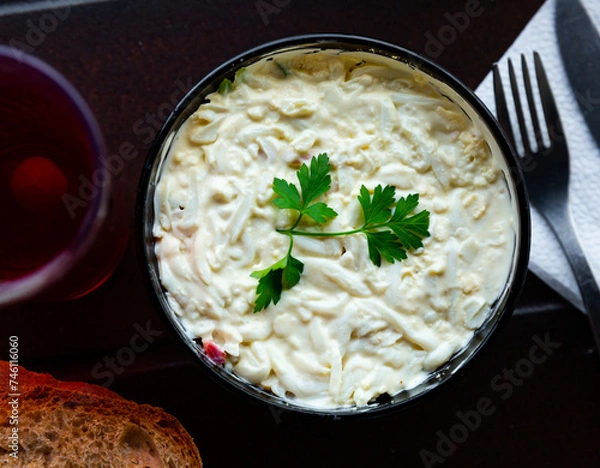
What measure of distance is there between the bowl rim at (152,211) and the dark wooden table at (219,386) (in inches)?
12.7

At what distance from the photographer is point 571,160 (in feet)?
6.28

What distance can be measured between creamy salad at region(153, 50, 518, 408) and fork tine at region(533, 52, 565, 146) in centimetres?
35

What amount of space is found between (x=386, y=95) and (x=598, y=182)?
2.05ft

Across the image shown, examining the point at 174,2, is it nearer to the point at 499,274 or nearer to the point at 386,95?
the point at 386,95

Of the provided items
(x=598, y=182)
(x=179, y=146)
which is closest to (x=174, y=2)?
(x=179, y=146)

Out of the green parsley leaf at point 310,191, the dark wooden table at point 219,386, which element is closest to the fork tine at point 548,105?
the dark wooden table at point 219,386

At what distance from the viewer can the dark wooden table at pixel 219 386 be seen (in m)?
1.93

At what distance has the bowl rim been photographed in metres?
1.59

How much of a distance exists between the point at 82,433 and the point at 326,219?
0.81 metres

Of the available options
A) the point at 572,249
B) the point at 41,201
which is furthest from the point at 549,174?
the point at 41,201

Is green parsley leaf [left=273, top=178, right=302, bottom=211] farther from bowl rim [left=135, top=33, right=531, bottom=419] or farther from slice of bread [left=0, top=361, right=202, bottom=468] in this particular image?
slice of bread [left=0, top=361, right=202, bottom=468]

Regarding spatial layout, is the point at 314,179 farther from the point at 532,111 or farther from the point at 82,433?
the point at 82,433

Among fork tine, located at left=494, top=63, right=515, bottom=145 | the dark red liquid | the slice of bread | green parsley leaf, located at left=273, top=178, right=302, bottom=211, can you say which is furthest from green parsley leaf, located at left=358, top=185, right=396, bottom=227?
the slice of bread

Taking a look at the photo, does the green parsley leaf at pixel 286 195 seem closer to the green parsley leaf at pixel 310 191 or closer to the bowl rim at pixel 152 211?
the green parsley leaf at pixel 310 191
